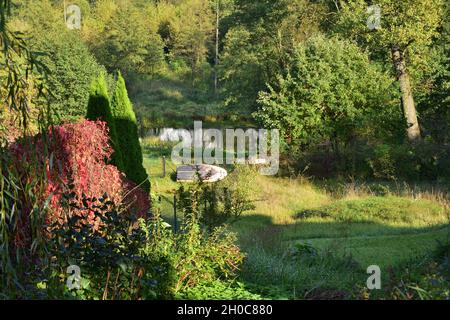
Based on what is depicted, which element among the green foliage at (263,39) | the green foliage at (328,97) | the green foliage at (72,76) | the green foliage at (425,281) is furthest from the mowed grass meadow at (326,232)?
the green foliage at (72,76)

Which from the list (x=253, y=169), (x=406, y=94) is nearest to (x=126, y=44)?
(x=406, y=94)

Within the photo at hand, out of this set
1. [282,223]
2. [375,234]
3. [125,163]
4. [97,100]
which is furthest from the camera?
[282,223]

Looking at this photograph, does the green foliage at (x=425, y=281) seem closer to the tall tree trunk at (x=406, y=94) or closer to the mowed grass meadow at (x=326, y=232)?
the mowed grass meadow at (x=326, y=232)

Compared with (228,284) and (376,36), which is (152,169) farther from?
(228,284)

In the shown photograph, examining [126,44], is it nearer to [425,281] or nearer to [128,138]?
[128,138]

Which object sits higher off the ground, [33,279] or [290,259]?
[33,279]

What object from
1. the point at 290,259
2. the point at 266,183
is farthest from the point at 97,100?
the point at 266,183

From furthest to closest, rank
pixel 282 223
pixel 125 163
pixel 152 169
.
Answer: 1. pixel 152 169
2. pixel 282 223
3. pixel 125 163

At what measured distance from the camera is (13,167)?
4629 millimetres

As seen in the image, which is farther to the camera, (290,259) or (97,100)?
(97,100)

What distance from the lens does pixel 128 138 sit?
14.0 meters

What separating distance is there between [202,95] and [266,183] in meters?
33.5

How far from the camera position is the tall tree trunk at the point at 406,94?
23.5 meters

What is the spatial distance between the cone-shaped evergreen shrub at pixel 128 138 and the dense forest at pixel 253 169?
0.10 ft
